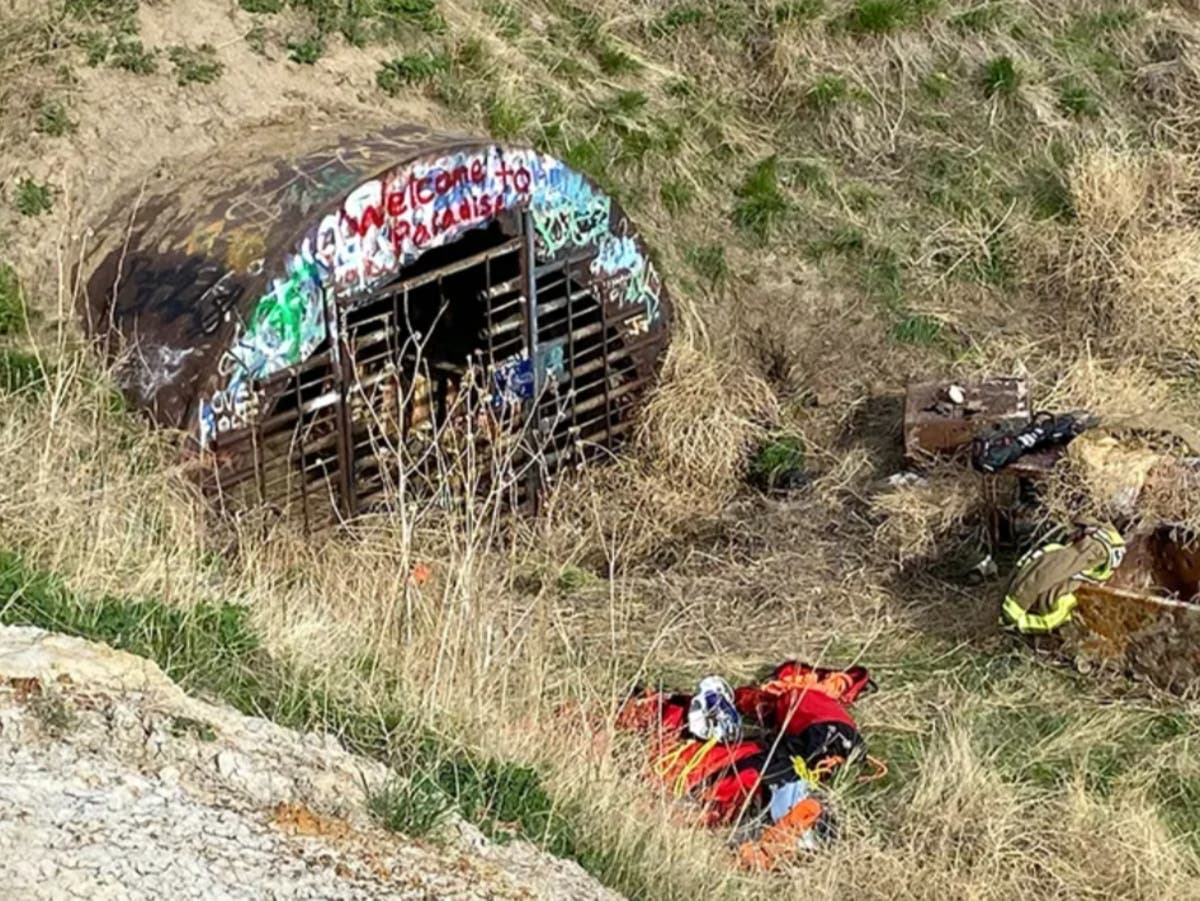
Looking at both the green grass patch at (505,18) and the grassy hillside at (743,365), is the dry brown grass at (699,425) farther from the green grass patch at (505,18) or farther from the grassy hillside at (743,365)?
the green grass patch at (505,18)

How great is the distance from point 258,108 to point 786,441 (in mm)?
3130

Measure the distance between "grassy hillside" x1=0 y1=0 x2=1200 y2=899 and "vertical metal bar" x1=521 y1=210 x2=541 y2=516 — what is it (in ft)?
0.71

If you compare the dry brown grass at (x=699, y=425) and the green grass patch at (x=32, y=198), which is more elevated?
the green grass patch at (x=32, y=198)

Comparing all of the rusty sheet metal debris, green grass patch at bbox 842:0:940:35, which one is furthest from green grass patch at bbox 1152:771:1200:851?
green grass patch at bbox 842:0:940:35

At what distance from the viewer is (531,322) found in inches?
363

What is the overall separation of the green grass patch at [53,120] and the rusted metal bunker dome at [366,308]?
20.5 inches

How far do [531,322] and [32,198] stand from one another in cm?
232

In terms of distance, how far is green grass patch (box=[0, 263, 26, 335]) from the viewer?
805 centimetres

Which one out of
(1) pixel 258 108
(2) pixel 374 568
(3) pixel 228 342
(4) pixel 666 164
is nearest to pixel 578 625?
(2) pixel 374 568

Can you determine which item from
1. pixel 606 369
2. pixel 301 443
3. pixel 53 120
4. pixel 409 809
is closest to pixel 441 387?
pixel 606 369

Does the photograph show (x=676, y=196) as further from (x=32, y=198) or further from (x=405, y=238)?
(x=32, y=198)

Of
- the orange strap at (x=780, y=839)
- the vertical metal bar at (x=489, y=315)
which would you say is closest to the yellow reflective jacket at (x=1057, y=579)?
the orange strap at (x=780, y=839)

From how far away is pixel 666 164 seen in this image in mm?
11062

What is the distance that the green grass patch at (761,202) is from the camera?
36.4 feet
